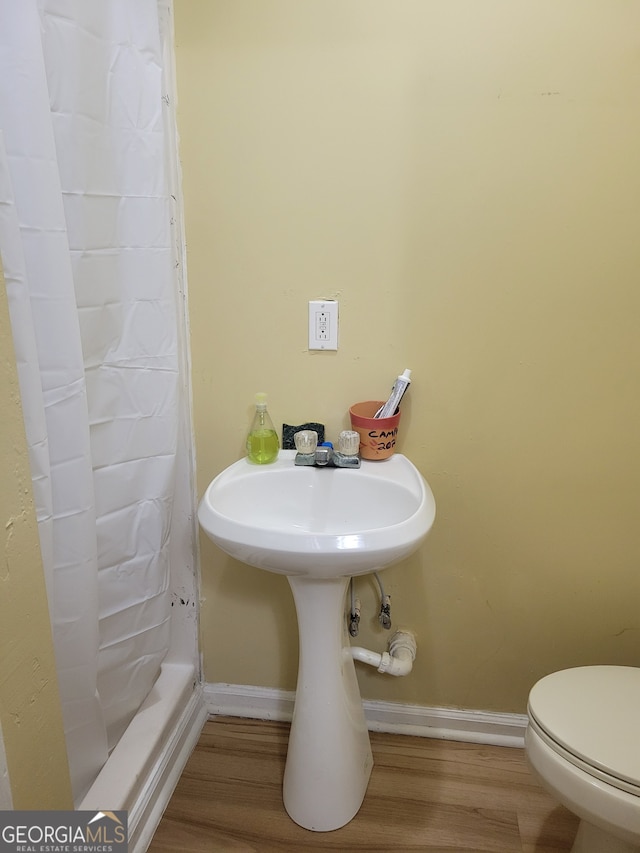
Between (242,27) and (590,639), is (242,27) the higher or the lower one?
the higher one

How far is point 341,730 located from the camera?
131 centimetres

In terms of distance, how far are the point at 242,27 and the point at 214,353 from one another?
68 cm

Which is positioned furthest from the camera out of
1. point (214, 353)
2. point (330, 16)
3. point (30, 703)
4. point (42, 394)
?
point (214, 353)

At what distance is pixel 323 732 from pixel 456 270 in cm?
105

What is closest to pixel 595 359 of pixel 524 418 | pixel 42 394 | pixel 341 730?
pixel 524 418

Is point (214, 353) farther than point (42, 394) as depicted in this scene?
Yes

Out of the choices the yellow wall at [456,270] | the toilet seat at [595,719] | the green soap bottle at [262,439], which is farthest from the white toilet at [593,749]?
the green soap bottle at [262,439]

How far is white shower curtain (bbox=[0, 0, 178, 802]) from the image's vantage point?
0.86 metres

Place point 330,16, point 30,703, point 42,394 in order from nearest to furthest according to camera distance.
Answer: point 30,703 → point 42,394 → point 330,16

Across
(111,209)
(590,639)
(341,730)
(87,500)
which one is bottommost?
(341,730)

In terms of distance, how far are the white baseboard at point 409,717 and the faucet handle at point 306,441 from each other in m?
0.73

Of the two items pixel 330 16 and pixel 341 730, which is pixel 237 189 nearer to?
pixel 330 16

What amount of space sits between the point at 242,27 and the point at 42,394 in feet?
2.86

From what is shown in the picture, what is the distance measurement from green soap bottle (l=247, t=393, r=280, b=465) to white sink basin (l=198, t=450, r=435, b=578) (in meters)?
0.02
